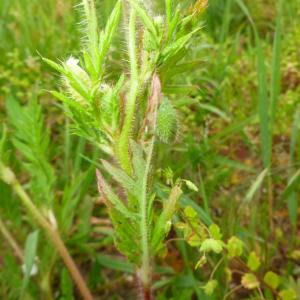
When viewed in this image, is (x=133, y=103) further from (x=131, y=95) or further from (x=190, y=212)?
(x=190, y=212)

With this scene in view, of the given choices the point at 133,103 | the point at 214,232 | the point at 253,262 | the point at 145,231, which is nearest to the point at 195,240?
the point at 214,232

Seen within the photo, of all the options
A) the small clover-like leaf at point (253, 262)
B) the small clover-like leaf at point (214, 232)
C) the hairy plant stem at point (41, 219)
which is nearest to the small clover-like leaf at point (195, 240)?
the small clover-like leaf at point (214, 232)

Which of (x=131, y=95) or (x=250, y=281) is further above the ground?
(x=131, y=95)

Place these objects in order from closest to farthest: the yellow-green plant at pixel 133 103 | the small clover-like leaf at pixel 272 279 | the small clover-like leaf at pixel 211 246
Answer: the yellow-green plant at pixel 133 103, the small clover-like leaf at pixel 211 246, the small clover-like leaf at pixel 272 279

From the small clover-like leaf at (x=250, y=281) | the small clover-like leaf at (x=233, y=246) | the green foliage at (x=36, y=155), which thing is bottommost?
the small clover-like leaf at (x=250, y=281)

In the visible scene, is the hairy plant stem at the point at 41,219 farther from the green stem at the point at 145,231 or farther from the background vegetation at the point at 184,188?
the green stem at the point at 145,231

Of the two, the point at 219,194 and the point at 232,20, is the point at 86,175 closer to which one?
the point at 219,194

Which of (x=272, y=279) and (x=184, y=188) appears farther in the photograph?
(x=184, y=188)

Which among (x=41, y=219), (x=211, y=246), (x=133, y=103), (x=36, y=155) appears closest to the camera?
(x=133, y=103)

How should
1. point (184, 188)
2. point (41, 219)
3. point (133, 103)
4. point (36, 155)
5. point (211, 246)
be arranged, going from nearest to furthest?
point (133, 103), point (211, 246), point (41, 219), point (36, 155), point (184, 188)
